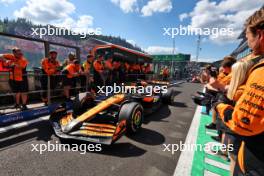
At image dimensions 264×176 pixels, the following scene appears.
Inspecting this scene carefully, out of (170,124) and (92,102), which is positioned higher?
(92,102)

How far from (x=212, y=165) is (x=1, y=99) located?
543 cm

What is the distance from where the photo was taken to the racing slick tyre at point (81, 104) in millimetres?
3865

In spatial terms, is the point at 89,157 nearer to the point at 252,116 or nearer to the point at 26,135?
the point at 26,135

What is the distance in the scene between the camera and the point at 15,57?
170 inches

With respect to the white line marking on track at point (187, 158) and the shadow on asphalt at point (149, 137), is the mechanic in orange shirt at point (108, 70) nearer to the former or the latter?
the shadow on asphalt at point (149, 137)

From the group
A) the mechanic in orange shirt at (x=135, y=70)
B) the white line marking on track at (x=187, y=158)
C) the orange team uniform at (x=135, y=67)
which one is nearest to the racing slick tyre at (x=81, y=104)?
the white line marking on track at (x=187, y=158)

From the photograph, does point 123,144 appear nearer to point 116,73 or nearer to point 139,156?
point 139,156

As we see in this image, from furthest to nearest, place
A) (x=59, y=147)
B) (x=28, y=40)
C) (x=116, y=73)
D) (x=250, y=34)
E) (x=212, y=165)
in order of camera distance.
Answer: (x=116, y=73) → (x=28, y=40) → (x=59, y=147) → (x=212, y=165) → (x=250, y=34)

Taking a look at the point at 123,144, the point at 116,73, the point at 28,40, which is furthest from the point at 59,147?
the point at 116,73

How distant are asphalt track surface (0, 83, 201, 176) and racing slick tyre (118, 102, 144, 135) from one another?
0.58 ft

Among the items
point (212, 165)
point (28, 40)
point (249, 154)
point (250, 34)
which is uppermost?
point (28, 40)

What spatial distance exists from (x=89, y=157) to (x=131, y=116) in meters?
1.10

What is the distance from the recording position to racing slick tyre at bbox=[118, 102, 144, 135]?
3.32 metres

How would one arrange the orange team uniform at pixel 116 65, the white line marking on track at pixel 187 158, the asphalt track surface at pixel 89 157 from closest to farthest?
the asphalt track surface at pixel 89 157 → the white line marking on track at pixel 187 158 → the orange team uniform at pixel 116 65
